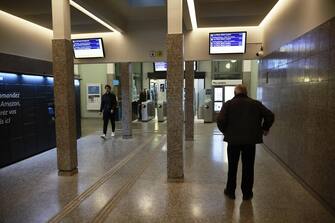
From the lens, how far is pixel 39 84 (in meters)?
6.49

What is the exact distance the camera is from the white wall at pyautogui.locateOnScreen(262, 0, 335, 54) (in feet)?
11.9

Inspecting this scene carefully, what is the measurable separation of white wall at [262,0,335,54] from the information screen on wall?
1.92ft

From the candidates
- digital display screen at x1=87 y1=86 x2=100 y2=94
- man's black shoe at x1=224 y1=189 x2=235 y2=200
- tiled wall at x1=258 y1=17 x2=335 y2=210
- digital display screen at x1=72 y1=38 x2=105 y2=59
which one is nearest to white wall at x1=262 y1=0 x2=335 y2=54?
tiled wall at x1=258 y1=17 x2=335 y2=210

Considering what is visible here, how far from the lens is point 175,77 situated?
14.3 ft

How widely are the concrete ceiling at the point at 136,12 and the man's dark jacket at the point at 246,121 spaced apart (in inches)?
105

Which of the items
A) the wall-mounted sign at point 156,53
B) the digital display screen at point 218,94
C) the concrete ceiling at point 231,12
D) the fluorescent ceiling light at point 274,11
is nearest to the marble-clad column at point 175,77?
the concrete ceiling at point 231,12

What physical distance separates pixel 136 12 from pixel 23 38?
8.77ft

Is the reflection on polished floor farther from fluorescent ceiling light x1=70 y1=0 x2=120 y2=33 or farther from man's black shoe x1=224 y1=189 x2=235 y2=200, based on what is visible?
fluorescent ceiling light x1=70 y1=0 x2=120 y2=33


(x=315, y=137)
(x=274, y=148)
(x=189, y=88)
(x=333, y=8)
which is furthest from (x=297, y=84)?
(x=189, y=88)

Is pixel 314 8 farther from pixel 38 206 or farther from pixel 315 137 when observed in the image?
pixel 38 206

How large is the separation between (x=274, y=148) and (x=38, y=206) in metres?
4.62

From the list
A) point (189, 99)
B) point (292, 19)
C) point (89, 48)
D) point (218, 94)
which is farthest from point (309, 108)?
point (218, 94)

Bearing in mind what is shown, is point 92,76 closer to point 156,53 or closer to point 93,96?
point 93,96

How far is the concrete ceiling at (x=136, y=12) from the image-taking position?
5418 millimetres
